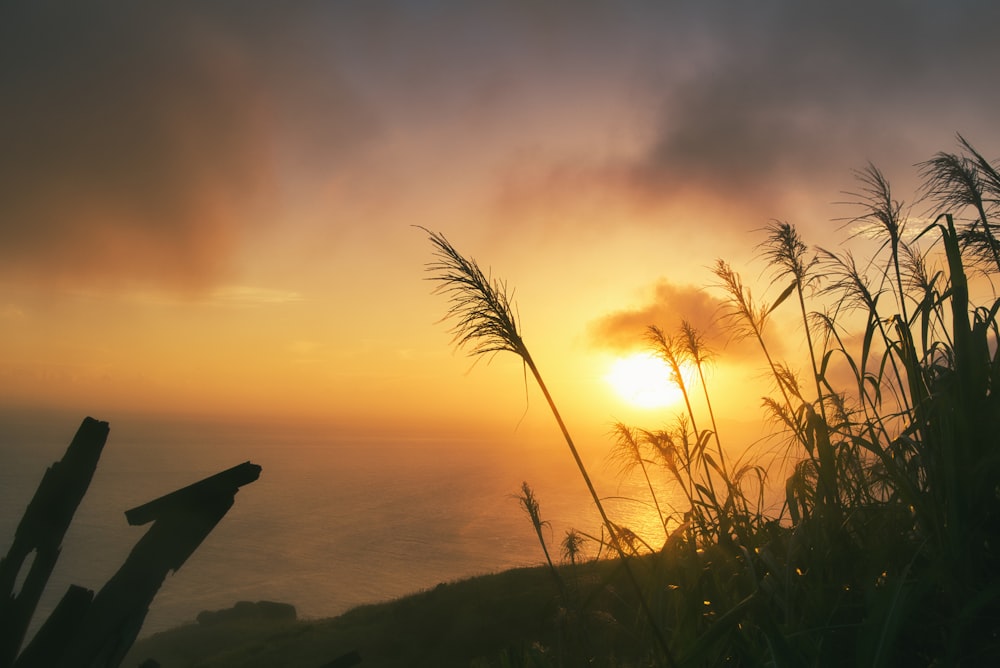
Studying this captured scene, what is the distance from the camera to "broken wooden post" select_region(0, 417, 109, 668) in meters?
1.79

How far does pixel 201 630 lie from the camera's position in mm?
50094

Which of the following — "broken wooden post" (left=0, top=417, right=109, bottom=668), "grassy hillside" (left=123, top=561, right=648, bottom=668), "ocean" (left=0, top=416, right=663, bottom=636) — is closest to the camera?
"broken wooden post" (left=0, top=417, right=109, bottom=668)

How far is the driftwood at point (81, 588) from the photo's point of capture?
5.57 ft

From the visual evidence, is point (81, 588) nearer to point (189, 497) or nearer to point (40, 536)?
point (40, 536)

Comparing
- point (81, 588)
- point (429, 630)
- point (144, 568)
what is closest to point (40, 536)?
point (81, 588)

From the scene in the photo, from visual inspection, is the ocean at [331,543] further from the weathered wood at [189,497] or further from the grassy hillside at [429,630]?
the weathered wood at [189,497]

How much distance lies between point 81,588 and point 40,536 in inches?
9.3

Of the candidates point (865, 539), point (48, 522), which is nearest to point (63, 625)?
point (48, 522)

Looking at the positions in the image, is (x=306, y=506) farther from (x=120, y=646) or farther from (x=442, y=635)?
(x=120, y=646)

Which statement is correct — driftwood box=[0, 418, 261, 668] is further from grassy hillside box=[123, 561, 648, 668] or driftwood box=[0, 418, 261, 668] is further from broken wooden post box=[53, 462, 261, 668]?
grassy hillside box=[123, 561, 648, 668]

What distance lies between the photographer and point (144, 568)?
179 centimetres

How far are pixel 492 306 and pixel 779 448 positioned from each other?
2.25 m

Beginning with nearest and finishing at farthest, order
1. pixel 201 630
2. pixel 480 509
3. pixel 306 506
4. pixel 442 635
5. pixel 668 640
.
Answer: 1. pixel 668 640
2. pixel 442 635
3. pixel 201 630
4. pixel 480 509
5. pixel 306 506

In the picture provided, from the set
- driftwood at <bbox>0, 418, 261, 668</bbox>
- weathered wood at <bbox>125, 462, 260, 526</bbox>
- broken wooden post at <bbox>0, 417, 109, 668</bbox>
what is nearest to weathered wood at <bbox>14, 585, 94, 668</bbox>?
driftwood at <bbox>0, 418, 261, 668</bbox>
